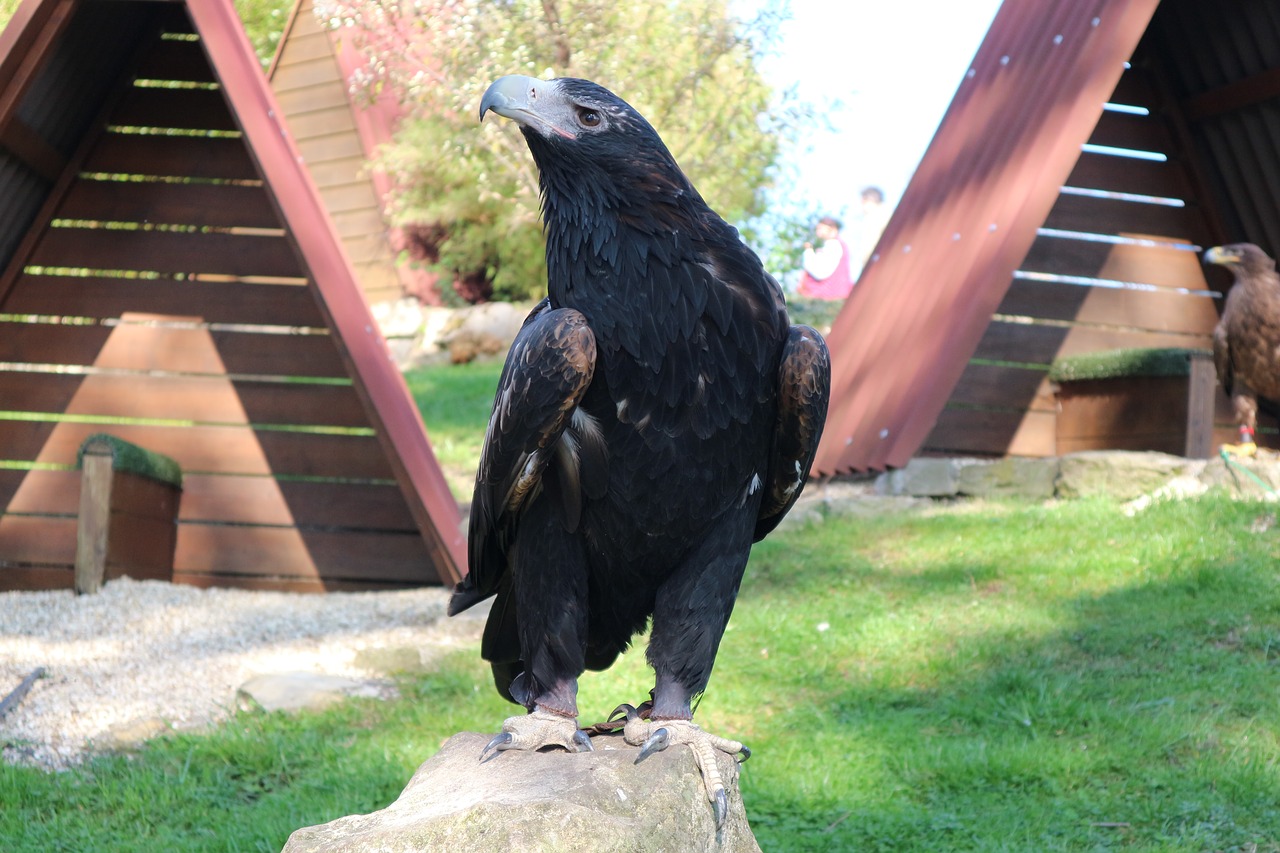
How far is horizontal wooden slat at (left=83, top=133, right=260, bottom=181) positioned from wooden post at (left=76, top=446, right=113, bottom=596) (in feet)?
5.95

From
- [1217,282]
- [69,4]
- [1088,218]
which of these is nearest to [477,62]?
[69,4]

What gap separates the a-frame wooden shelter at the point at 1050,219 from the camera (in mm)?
6941

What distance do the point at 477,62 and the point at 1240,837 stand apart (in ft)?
25.3

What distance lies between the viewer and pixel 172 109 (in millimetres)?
6949

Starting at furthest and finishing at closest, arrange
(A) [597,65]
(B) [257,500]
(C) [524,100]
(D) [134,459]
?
1. (A) [597,65]
2. (B) [257,500]
3. (D) [134,459]
4. (C) [524,100]

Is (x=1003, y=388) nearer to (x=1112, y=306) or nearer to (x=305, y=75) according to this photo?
(x=1112, y=306)

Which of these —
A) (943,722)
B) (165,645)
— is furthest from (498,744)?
(165,645)

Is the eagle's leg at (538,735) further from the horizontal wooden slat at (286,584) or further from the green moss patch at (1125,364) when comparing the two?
the green moss patch at (1125,364)

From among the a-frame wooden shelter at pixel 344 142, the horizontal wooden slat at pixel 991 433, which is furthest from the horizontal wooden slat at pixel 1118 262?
the a-frame wooden shelter at pixel 344 142

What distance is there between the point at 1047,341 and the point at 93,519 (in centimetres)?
658

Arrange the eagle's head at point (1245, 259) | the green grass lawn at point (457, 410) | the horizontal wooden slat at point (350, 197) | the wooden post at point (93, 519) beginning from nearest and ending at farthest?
the wooden post at point (93, 519) < the eagle's head at point (1245, 259) < the green grass lawn at point (457, 410) < the horizontal wooden slat at point (350, 197)

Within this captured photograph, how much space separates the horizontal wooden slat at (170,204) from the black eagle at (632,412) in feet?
15.5

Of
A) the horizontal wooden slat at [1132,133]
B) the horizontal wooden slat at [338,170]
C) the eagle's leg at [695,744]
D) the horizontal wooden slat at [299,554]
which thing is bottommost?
the horizontal wooden slat at [338,170]

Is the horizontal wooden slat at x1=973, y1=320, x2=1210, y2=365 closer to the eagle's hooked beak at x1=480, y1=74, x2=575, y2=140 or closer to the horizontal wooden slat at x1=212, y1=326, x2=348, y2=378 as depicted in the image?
the horizontal wooden slat at x1=212, y1=326, x2=348, y2=378
